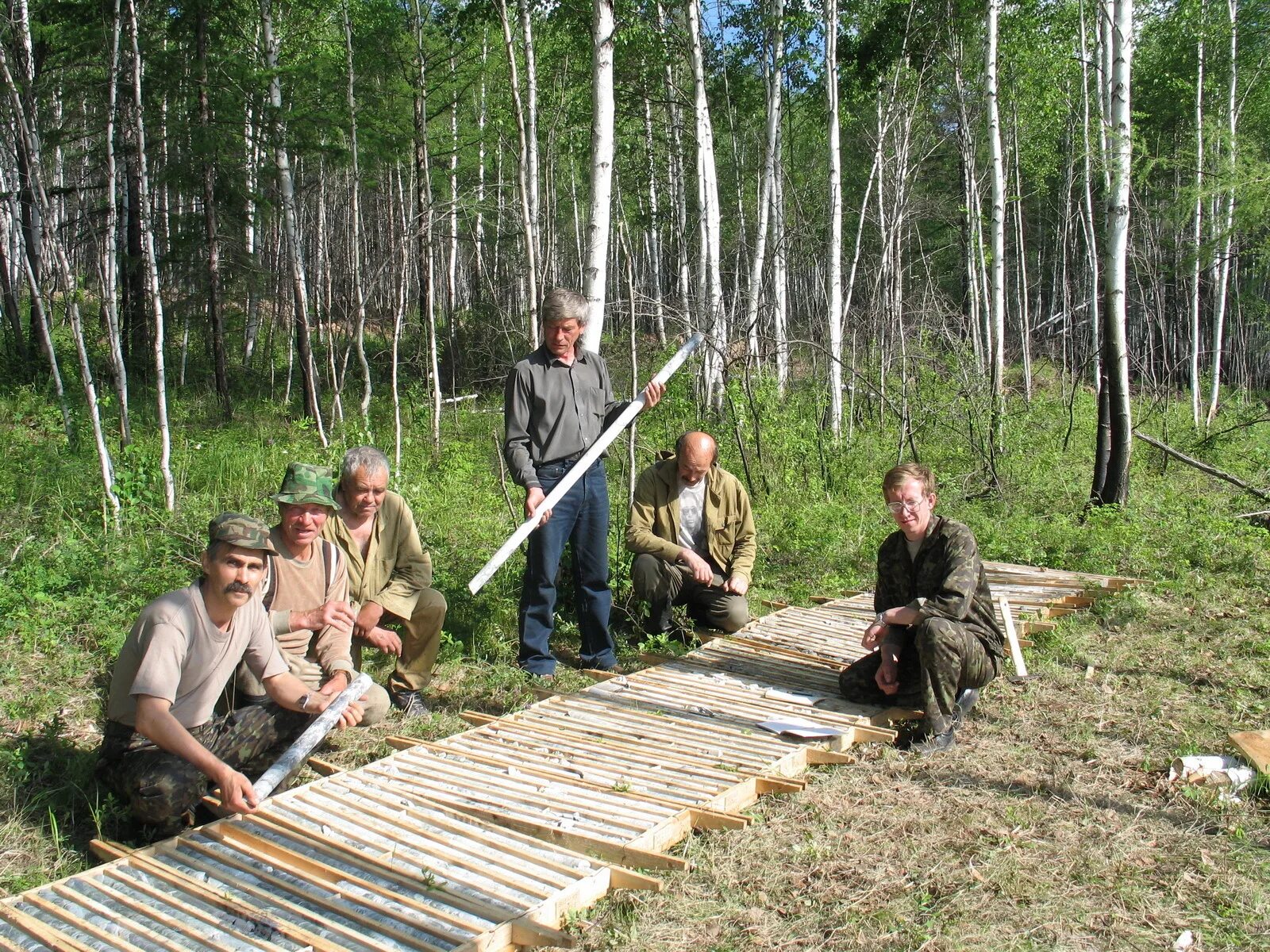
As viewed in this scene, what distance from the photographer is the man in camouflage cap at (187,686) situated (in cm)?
314

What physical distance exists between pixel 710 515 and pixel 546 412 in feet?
3.82

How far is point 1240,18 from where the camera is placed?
15391 millimetres

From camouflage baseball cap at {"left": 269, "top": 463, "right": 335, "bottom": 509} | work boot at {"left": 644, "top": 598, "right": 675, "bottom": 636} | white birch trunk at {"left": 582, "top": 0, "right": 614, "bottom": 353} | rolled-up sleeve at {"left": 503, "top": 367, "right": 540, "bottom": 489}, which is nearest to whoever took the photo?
camouflage baseball cap at {"left": 269, "top": 463, "right": 335, "bottom": 509}

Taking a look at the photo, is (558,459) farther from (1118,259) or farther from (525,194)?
(1118,259)

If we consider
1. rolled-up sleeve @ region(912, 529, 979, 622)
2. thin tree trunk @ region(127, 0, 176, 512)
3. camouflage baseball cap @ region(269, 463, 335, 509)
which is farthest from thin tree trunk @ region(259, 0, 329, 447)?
rolled-up sleeve @ region(912, 529, 979, 622)

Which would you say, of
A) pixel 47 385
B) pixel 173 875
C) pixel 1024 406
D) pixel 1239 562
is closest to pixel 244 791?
pixel 173 875

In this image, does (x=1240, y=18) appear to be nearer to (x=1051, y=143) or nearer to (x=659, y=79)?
(x=1051, y=143)

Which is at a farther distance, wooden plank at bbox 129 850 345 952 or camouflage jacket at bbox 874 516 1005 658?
camouflage jacket at bbox 874 516 1005 658

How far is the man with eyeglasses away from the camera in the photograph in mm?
4188

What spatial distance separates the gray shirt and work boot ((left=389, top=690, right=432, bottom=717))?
1.13 metres

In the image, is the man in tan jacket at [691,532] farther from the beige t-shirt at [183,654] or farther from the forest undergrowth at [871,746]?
the beige t-shirt at [183,654]

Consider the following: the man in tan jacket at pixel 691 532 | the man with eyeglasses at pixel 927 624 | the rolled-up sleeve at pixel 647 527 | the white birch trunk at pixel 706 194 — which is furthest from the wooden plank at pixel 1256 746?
the white birch trunk at pixel 706 194

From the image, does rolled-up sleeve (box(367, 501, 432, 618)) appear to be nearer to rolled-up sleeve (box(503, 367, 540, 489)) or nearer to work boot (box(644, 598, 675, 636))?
rolled-up sleeve (box(503, 367, 540, 489))

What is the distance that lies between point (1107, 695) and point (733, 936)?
2816mm
